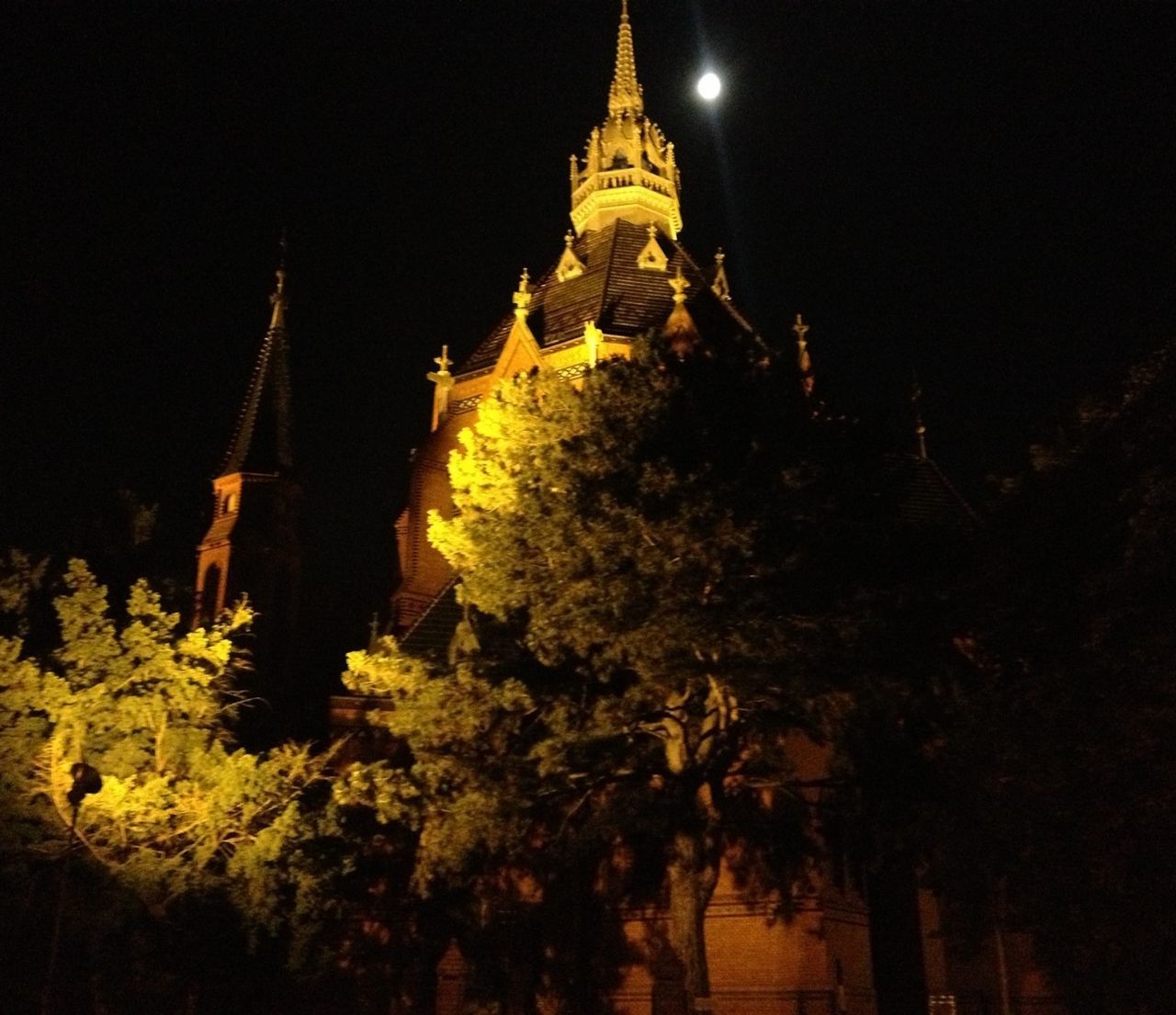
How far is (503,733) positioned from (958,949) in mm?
7674

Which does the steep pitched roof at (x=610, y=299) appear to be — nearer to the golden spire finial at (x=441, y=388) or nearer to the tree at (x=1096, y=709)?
the golden spire finial at (x=441, y=388)

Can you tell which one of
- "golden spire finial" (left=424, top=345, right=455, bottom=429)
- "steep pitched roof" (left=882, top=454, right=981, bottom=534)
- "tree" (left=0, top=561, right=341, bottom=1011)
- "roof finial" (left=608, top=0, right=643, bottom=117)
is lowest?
"tree" (left=0, top=561, right=341, bottom=1011)

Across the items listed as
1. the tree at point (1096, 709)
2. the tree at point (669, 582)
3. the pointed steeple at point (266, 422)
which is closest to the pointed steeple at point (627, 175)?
the pointed steeple at point (266, 422)

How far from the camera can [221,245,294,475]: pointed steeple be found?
4247cm

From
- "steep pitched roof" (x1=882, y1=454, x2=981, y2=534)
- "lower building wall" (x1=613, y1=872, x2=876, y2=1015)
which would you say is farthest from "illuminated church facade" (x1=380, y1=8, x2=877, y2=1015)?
"steep pitched roof" (x1=882, y1=454, x2=981, y2=534)

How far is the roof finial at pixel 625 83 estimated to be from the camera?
49.7 meters

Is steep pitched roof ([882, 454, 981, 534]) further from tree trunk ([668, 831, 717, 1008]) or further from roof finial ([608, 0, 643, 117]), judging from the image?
roof finial ([608, 0, 643, 117])

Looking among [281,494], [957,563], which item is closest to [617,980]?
[957,563]

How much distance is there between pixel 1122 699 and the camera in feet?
52.8

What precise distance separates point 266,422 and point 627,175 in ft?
51.8

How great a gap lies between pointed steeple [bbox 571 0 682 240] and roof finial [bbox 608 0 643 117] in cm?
4

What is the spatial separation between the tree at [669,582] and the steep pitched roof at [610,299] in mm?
15338

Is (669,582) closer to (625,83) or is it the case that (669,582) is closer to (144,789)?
(144,789)

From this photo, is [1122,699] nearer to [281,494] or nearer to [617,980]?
[617,980]
